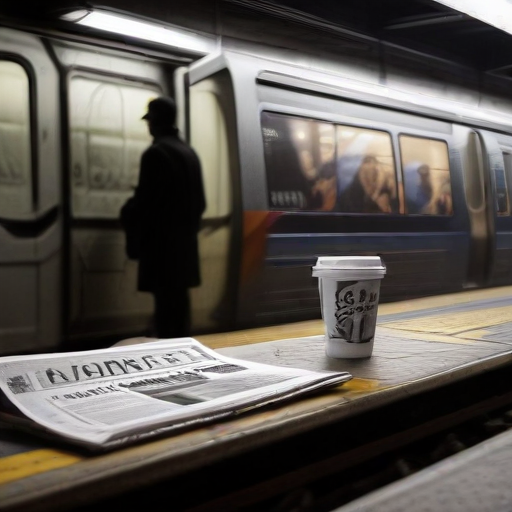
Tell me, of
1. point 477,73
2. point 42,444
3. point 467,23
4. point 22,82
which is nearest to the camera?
point 42,444

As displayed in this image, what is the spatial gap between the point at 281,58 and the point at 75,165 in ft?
2.80

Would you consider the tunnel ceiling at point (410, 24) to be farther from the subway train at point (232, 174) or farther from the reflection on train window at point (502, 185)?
the reflection on train window at point (502, 185)

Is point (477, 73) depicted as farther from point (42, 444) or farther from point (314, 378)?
point (42, 444)

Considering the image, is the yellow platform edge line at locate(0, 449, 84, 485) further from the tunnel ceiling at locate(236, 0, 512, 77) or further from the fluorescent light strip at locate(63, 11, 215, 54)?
the tunnel ceiling at locate(236, 0, 512, 77)

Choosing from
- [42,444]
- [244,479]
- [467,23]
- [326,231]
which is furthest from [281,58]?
[42,444]

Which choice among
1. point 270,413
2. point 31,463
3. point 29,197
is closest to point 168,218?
point 29,197

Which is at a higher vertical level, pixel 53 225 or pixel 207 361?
pixel 53 225

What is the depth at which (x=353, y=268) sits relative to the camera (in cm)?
108

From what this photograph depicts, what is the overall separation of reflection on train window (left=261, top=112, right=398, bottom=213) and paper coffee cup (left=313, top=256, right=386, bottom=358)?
3.07 feet

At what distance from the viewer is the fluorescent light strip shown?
1583 mm

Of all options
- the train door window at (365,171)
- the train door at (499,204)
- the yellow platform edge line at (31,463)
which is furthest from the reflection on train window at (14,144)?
the train door at (499,204)

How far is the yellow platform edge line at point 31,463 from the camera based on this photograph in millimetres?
577

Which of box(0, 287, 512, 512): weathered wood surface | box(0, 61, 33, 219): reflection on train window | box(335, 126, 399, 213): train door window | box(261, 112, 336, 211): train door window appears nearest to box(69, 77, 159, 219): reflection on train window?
box(0, 61, 33, 219): reflection on train window

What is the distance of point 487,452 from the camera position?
800 mm
